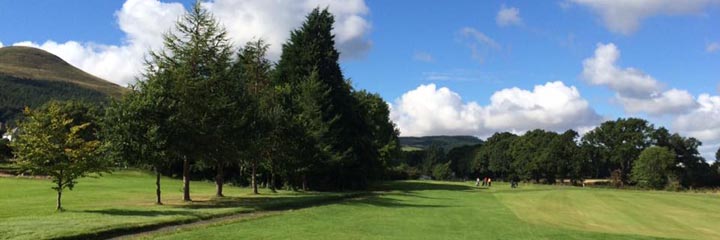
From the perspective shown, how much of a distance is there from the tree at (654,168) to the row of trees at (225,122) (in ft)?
225

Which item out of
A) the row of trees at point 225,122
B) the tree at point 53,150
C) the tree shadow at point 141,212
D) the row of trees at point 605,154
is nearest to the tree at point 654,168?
the row of trees at point 605,154

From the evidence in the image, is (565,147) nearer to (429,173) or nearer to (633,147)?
(633,147)

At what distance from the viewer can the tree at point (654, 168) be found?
103 metres

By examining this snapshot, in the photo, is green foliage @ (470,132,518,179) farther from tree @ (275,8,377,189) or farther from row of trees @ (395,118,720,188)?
tree @ (275,8,377,189)

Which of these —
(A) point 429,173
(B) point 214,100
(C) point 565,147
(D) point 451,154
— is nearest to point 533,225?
(B) point 214,100

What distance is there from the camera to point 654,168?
103 metres

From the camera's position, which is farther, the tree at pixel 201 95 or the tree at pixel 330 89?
the tree at pixel 330 89

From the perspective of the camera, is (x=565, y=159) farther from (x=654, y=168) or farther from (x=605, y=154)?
(x=654, y=168)

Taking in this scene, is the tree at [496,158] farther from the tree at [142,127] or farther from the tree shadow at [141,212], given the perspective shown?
the tree shadow at [141,212]

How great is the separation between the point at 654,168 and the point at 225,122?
95999mm

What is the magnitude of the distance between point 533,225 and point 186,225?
50.5ft

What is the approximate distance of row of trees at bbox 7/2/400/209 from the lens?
78.4 feet

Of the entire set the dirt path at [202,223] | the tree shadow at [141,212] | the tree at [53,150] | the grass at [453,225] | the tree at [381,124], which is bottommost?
the grass at [453,225]

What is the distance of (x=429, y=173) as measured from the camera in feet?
599
